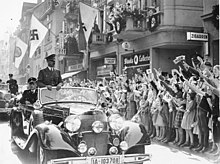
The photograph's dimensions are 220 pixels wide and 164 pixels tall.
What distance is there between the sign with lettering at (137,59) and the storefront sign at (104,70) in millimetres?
1859

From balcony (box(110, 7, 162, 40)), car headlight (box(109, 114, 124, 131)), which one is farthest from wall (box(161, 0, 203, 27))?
car headlight (box(109, 114, 124, 131))

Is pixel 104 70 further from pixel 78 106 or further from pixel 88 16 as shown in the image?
pixel 78 106

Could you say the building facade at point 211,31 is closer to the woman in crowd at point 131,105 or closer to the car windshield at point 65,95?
the woman in crowd at point 131,105

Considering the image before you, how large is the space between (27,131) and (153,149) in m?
3.14

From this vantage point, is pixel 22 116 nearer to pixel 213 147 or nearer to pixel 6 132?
pixel 6 132

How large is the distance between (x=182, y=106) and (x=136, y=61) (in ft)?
32.2

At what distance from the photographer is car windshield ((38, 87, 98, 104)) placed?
663cm

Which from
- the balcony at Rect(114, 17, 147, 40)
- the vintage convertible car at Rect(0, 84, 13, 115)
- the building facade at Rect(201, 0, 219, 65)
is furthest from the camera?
the balcony at Rect(114, 17, 147, 40)

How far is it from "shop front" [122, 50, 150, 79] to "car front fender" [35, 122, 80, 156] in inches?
442

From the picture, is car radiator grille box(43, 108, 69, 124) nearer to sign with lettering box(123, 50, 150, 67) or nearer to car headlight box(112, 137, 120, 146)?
car headlight box(112, 137, 120, 146)

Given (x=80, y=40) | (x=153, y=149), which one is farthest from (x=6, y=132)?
(x=80, y=40)

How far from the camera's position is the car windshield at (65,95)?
6629mm

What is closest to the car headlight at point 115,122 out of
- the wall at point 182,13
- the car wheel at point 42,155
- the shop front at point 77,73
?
the car wheel at point 42,155

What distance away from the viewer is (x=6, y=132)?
10.8m
